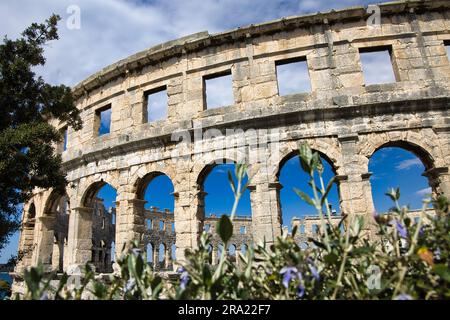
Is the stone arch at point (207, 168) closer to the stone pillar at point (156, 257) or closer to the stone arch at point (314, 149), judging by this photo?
the stone arch at point (314, 149)

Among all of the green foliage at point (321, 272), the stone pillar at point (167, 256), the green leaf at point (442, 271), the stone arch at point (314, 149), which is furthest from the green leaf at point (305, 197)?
the stone pillar at point (167, 256)

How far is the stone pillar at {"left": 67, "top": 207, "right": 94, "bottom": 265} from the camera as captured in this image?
11344 millimetres

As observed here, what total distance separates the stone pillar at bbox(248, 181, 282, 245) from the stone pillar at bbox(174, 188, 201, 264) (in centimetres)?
A: 173

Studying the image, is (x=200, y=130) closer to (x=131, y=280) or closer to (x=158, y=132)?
(x=158, y=132)

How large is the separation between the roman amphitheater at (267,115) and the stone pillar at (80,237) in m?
0.04

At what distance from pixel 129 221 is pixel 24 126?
454 centimetres

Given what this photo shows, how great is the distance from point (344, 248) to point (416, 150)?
9202 millimetres

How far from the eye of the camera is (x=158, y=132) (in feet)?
35.2

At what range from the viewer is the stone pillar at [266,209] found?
887cm

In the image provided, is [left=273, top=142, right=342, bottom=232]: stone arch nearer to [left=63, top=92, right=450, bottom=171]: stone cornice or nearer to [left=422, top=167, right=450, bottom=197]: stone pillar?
[left=63, top=92, right=450, bottom=171]: stone cornice

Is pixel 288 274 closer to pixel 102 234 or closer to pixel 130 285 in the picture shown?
pixel 130 285

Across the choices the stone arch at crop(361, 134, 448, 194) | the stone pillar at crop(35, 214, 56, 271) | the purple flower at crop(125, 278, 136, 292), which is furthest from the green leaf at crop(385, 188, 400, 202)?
the stone pillar at crop(35, 214, 56, 271)

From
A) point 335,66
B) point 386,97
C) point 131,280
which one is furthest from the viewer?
point 335,66
